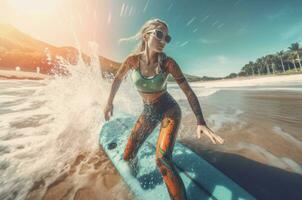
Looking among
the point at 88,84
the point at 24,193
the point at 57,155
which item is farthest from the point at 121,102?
the point at 24,193

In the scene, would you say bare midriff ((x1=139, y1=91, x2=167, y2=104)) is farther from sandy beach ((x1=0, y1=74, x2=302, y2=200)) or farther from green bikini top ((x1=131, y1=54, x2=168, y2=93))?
sandy beach ((x1=0, y1=74, x2=302, y2=200))

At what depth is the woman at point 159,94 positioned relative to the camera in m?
2.16

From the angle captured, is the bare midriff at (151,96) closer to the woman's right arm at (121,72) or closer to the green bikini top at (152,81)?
the green bikini top at (152,81)

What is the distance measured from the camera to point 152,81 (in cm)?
249

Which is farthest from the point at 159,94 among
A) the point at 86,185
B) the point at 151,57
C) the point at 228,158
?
the point at 228,158

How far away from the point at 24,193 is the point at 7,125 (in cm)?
477

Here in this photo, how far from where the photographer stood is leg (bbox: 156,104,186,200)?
1.98 m

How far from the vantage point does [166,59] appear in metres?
2.47

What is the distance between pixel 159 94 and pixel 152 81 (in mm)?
268

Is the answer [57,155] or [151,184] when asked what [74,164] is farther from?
[151,184]

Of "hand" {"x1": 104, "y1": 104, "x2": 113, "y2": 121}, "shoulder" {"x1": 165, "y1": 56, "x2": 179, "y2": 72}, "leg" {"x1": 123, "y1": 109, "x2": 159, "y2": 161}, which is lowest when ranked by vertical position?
"leg" {"x1": 123, "y1": 109, "x2": 159, "y2": 161}

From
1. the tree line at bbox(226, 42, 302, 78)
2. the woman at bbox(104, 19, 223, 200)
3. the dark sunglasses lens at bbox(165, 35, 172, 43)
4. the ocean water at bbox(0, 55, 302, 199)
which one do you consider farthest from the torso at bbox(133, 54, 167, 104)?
the tree line at bbox(226, 42, 302, 78)

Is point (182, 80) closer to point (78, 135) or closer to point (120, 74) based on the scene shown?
point (120, 74)

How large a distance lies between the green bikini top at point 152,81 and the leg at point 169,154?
37 centimetres
